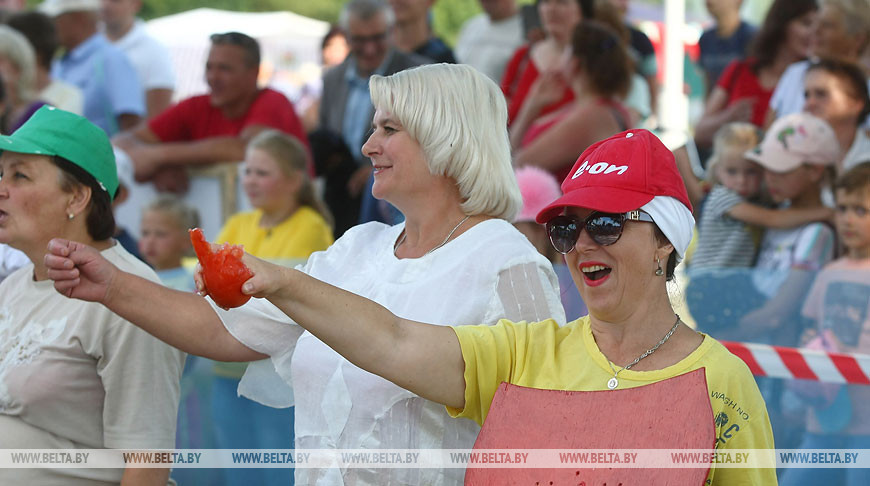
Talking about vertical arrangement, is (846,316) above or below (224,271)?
below

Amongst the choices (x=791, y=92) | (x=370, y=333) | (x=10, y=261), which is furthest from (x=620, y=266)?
(x=791, y=92)

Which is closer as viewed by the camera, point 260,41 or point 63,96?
point 63,96

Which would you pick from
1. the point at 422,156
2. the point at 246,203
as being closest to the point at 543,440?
the point at 422,156

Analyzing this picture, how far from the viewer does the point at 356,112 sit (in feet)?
21.9

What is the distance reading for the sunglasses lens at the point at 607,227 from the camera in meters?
2.24

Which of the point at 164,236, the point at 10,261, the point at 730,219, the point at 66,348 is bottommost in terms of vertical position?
the point at 164,236

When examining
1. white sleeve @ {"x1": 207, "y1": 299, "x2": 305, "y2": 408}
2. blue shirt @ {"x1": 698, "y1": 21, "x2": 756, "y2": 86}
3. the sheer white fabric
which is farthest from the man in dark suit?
the sheer white fabric

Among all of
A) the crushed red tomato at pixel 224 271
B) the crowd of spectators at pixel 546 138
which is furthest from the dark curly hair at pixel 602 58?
the crushed red tomato at pixel 224 271

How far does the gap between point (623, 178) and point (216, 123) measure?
181 inches

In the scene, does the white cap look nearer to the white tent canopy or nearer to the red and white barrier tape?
the red and white barrier tape

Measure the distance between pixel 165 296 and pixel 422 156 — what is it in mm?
745


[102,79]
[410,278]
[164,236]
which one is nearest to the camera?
[410,278]

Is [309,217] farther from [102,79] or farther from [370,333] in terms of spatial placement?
[370,333]

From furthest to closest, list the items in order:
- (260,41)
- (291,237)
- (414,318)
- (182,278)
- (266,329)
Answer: (260,41), (291,237), (182,278), (266,329), (414,318)
